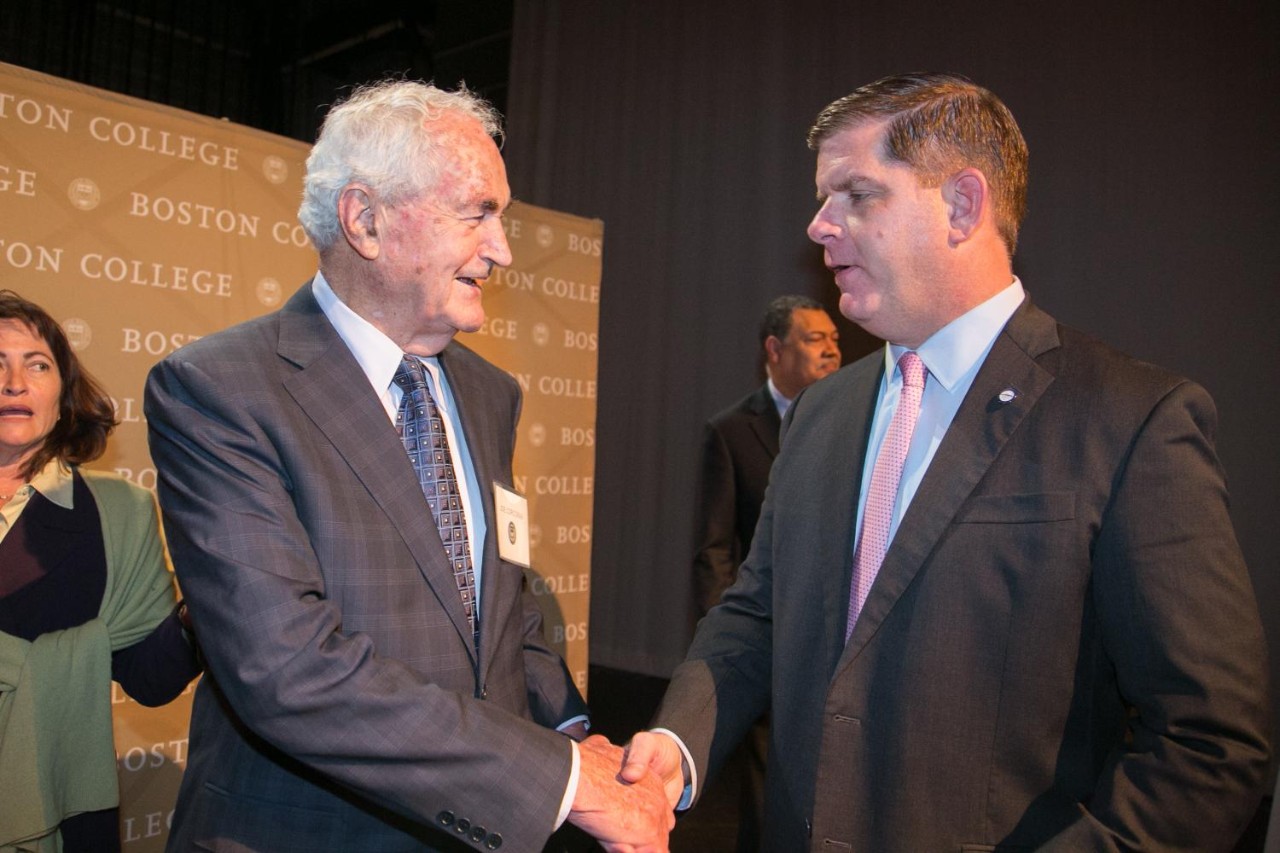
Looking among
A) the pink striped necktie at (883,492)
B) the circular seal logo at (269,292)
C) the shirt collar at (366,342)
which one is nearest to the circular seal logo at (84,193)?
the circular seal logo at (269,292)

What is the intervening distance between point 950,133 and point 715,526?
97.7 inches

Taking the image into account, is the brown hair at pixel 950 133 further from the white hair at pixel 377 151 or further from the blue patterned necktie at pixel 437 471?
the blue patterned necktie at pixel 437 471

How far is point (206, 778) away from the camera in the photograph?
1.67 meters

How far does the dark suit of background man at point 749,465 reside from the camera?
3688 mm

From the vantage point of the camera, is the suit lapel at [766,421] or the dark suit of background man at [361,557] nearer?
the dark suit of background man at [361,557]

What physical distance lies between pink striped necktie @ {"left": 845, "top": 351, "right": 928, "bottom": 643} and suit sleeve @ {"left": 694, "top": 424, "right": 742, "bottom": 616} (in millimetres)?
2135

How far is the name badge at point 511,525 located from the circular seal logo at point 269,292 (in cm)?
215

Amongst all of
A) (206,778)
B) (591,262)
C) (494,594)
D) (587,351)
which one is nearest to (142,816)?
(206,778)

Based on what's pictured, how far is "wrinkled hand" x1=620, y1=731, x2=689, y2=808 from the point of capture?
1.80 meters

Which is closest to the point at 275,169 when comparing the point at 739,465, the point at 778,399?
the point at 739,465

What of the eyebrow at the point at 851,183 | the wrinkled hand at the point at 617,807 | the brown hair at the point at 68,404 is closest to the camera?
the wrinkled hand at the point at 617,807

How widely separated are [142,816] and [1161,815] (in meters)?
3.16

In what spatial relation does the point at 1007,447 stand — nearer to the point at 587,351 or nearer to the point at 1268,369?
the point at 587,351

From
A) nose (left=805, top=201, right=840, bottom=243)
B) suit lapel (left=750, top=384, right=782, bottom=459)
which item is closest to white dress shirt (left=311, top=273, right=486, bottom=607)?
nose (left=805, top=201, right=840, bottom=243)
